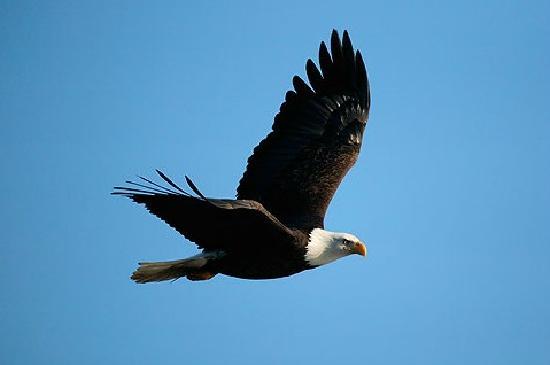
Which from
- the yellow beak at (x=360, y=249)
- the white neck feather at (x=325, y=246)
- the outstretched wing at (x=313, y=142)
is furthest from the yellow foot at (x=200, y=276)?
the yellow beak at (x=360, y=249)

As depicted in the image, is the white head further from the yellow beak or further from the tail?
the tail

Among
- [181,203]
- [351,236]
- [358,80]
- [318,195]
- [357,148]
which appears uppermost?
[358,80]

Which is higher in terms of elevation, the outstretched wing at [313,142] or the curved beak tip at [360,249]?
the outstretched wing at [313,142]

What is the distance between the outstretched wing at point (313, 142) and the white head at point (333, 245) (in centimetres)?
28

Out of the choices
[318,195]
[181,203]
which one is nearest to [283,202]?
[318,195]

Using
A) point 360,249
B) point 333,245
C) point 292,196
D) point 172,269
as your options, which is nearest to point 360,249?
point 360,249

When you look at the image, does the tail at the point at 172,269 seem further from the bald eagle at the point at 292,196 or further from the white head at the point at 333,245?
the white head at the point at 333,245

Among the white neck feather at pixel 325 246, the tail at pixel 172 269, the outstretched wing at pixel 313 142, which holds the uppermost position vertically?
the outstretched wing at pixel 313 142

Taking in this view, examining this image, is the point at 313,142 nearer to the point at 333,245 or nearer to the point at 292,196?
the point at 292,196

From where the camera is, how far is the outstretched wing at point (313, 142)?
→ 27.5 feet

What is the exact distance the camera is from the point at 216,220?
685 cm

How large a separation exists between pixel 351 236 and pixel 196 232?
5.06ft

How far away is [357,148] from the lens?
8.92 metres

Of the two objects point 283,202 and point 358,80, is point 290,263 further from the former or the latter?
point 358,80
